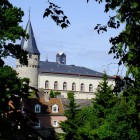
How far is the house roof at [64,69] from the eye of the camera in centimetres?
11483

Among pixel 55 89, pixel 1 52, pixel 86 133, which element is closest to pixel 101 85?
pixel 86 133

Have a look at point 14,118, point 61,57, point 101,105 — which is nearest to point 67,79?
point 61,57

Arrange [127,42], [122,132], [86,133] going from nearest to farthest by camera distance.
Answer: [127,42], [122,132], [86,133]

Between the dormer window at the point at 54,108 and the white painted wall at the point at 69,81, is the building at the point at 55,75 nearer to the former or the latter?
the white painted wall at the point at 69,81

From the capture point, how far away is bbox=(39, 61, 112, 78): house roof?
114831mm

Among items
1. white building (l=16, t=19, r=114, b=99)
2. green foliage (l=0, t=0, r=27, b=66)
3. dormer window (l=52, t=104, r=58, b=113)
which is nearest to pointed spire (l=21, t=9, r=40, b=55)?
white building (l=16, t=19, r=114, b=99)

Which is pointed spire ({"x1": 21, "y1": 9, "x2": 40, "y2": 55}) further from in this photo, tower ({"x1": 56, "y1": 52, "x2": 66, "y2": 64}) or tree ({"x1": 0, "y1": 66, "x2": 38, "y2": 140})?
tree ({"x1": 0, "y1": 66, "x2": 38, "y2": 140})

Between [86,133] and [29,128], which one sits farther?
[86,133]

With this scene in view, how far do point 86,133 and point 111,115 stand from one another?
4357 mm

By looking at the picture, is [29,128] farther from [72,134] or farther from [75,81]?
[75,81]

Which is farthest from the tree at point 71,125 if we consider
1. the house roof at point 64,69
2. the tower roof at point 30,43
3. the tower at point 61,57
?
the tower at point 61,57

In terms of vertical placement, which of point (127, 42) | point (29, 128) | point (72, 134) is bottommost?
point (72, 134)

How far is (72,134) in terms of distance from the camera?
38.0m

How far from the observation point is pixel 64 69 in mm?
118250
